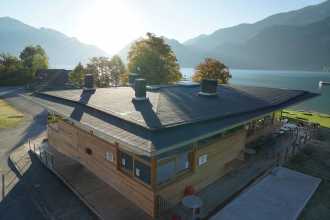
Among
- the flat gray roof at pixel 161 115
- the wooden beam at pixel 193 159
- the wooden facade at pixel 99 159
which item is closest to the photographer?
the flat gray roof at pixel 161 115

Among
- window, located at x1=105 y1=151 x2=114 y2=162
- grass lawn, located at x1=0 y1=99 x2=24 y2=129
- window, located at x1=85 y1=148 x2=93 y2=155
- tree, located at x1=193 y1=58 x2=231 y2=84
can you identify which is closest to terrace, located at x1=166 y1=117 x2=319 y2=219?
window, located at x1=105 y1=151 x2=114 y2=162

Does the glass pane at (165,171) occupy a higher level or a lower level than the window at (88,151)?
higher

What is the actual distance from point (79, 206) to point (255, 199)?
27.0ft

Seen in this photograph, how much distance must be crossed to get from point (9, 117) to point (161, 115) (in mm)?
25959

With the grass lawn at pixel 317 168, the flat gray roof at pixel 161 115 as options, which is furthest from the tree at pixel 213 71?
the flat gray roof at pixel 161 115

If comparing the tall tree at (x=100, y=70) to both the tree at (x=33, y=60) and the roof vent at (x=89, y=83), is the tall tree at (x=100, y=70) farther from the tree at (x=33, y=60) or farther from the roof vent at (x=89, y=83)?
the tree at (x=33, y=60)

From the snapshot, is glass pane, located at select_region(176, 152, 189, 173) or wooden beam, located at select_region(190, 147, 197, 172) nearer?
glass pane, located at select_region(176, 152, 189, 173)

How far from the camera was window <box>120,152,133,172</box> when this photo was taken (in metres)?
8.92

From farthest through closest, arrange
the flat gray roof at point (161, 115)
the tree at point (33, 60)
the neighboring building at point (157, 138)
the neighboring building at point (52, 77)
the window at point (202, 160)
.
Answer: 1. the tree at point (33, 60)
2. the neighboring building at point (52, 77)
3. the window at point (202, 160)
4. the neighboring building at point (157, 138)
5. the flat gray roof at point (161, 115)

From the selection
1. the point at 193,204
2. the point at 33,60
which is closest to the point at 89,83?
the point at 193,204

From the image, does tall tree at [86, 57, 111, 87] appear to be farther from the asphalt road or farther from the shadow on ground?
the shadow on ground

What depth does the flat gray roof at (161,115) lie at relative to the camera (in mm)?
7069

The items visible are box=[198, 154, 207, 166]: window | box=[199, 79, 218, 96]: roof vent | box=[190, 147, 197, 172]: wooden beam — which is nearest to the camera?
box=[190, 147, 197, 172]: wooden beam

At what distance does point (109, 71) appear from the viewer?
140 feet
